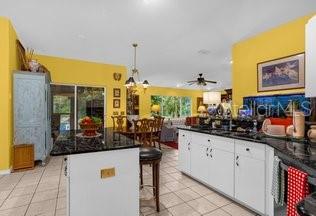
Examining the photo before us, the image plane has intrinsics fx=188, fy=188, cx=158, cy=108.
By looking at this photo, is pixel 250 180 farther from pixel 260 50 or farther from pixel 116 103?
pixel 116 103

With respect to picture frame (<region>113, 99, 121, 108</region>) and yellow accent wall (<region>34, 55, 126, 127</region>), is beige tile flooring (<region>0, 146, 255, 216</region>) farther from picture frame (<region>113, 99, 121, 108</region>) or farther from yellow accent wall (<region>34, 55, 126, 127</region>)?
picture frame (<region>113, 99, 121, 108</region>)

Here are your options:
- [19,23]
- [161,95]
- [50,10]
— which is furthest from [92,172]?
[161,95]

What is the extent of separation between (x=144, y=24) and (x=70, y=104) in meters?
3.49

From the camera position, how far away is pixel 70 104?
18.3 feet

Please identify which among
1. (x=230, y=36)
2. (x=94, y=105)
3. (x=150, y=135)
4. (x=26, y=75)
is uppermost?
(x=230, y=36)

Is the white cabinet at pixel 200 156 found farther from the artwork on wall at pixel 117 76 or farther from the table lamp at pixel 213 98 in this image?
the artwork on wall at pixel 117 76

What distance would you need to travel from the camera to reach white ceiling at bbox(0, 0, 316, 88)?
2760mm

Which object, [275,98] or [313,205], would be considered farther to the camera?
[275,98]

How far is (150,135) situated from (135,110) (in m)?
5.53

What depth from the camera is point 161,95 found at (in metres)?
10.7

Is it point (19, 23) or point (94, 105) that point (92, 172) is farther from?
point (94, 105)

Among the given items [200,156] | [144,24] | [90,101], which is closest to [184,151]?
[200,156]

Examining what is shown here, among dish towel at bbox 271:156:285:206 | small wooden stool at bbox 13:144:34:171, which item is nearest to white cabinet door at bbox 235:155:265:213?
dish towel at bbox 271:156:285:206

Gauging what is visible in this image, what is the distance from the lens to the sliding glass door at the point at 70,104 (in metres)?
5.44
